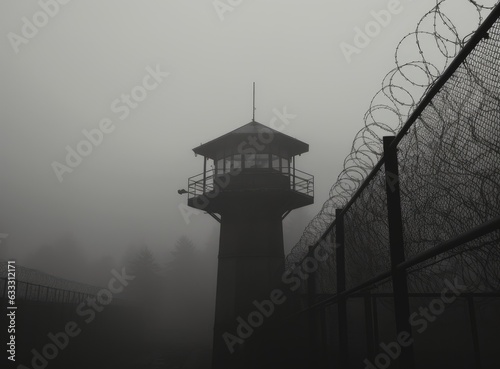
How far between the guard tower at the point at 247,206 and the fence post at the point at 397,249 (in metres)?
14.1

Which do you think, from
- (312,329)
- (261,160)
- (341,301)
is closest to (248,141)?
(261,160)

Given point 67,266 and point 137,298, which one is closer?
point 137,298

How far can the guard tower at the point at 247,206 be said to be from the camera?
55.0 ft

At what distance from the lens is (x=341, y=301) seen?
456 centimetres

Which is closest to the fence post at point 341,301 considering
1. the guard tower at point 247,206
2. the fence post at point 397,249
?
the fence post at point 397,249

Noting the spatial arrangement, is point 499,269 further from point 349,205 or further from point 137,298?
point 137,298

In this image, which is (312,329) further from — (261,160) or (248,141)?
(248,141)

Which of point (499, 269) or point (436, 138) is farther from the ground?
point (436, 138)

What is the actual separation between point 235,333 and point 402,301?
14528mm

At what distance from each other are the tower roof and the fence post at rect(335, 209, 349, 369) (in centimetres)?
1304

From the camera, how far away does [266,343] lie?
49.6 feet

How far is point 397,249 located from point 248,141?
15659 millimetres

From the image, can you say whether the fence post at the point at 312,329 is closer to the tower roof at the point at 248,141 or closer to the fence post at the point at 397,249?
the fence post at the point at 397,249

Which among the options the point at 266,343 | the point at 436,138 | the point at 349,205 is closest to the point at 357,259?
the point at 349,205
